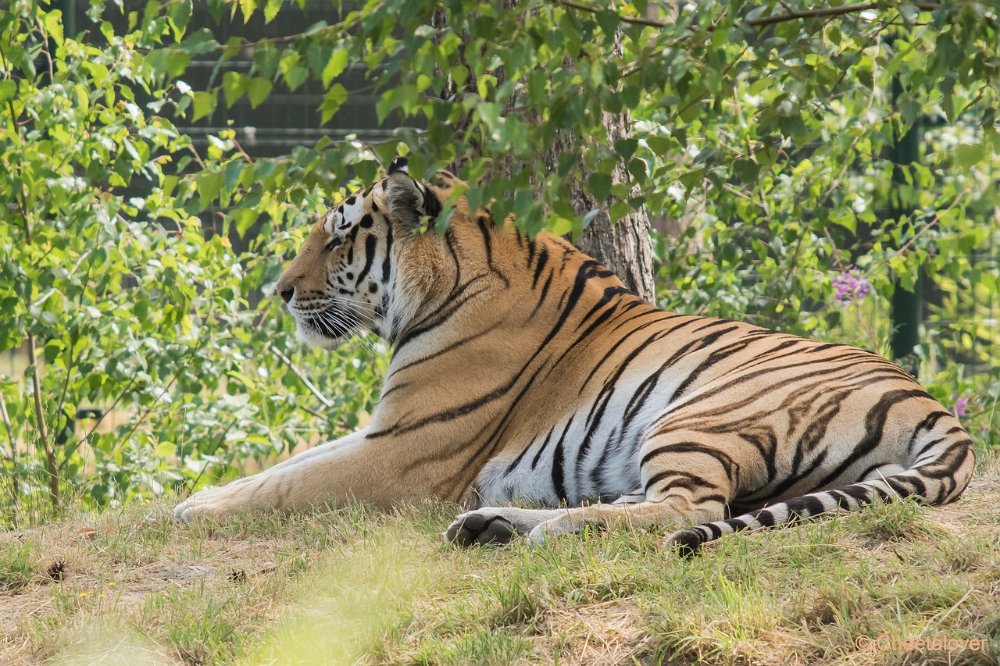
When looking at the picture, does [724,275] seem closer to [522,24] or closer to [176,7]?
[522,24]

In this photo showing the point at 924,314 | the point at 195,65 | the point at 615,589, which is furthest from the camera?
the point at 195,65

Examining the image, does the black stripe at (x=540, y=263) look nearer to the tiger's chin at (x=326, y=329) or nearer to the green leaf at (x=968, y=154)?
the tiger's chin at (x=326, y=329)

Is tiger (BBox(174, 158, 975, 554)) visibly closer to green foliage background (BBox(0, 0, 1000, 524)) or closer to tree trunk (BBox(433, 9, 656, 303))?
green foliage background (BBox(0, 0, 1000, 524))

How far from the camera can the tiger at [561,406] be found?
3.12m

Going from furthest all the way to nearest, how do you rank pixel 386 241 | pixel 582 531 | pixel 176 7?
1. pixel 386 241
2. pixel 582 531
3. pixel 176 7

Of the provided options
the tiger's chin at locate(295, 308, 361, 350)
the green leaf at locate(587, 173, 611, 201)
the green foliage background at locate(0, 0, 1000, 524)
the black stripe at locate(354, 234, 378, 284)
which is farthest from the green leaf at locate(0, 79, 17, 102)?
the green leaf at locate(587, 173, 611, 201)

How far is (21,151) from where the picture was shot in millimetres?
4766

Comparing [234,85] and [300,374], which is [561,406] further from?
[300,374]

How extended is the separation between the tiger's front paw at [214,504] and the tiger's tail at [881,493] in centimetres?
153

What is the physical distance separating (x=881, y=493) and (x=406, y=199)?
1870 millimetres

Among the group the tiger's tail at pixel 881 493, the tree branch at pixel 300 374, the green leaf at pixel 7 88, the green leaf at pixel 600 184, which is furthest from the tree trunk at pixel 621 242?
the green leaf at pixel 600 184

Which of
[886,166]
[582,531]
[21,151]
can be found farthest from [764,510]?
[21,151]

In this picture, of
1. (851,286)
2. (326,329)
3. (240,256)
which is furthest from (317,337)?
(851,286)

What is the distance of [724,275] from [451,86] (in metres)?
1.64
